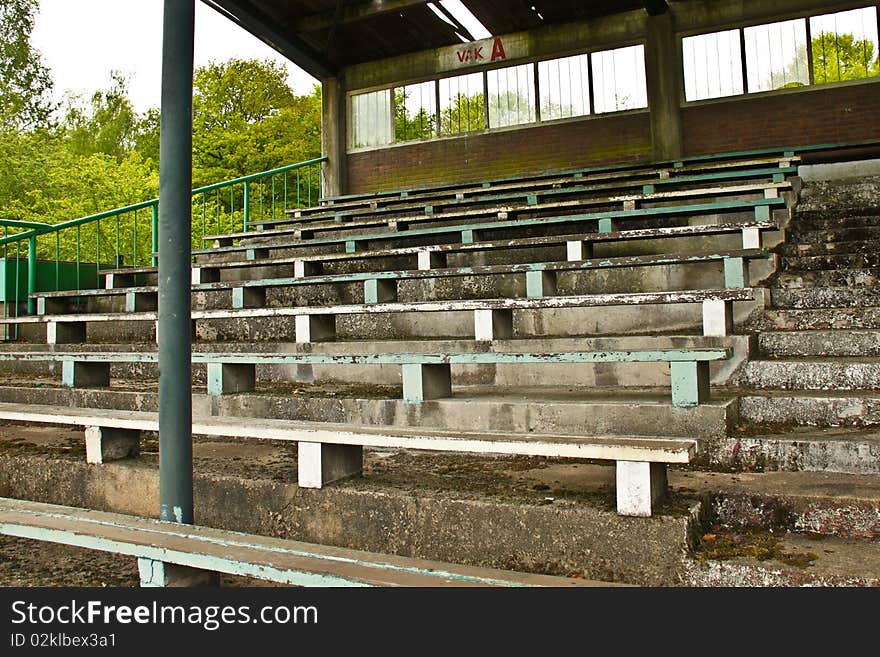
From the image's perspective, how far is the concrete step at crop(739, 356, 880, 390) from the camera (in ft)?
11.1

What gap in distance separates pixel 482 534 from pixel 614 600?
103cm

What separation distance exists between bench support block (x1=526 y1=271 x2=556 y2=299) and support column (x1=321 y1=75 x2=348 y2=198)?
28.9ft

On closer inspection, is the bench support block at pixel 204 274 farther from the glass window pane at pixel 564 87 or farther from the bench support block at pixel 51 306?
the glass window pane at pixel 564 87

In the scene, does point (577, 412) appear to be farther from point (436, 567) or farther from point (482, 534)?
point (436, 567)

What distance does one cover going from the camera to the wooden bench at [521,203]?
620 cm

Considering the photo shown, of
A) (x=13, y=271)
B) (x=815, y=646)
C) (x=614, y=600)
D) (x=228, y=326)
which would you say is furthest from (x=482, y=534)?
(x=13, y=271)

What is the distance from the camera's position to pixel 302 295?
608cm

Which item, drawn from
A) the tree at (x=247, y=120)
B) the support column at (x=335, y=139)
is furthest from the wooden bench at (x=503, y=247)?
the tree at (x=247, y=120)

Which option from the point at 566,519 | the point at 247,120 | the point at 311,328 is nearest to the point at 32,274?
the point at 311,328

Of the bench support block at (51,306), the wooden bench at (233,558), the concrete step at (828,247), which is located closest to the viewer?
the wooden bench at (233,558)

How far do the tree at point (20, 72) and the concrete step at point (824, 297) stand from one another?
30653mm

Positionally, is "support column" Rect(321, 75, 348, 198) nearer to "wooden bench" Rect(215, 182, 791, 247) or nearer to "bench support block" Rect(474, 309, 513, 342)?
"wooden bench" Rect(215, 182, 791, 247)

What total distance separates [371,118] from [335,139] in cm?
75

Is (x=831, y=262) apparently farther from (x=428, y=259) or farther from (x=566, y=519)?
(x=566, y=519)
